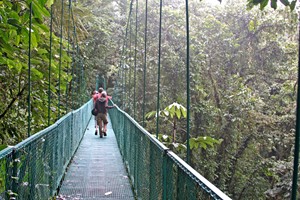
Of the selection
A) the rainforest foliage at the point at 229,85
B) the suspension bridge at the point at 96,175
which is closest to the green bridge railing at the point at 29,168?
the suspension bridge at the point at 96,175

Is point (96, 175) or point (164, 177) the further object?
point (96, 175)

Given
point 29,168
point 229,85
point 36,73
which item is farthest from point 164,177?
point 229,85

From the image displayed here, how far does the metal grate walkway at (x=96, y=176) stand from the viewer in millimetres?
4051

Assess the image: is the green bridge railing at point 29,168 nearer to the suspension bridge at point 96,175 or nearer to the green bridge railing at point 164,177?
the suspension bridge at point 96,175

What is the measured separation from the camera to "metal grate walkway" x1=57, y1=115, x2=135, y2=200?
4051 millimetres

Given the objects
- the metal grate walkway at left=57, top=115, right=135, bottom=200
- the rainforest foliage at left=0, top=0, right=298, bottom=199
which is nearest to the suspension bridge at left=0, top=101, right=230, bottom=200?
the metal grate walkway at left=57, top=115, right=135, bottom=200

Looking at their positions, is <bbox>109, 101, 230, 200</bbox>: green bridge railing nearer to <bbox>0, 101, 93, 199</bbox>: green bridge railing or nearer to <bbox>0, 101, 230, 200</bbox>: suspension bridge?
<bbox>0, 101, 230, 200</bbox>: suspension bridge

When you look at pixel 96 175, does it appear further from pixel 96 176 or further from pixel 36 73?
pixel 36 73

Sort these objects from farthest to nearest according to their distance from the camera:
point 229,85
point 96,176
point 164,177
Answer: point 229,85 < point 96,176 < point 164,177

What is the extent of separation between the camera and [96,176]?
4914mm

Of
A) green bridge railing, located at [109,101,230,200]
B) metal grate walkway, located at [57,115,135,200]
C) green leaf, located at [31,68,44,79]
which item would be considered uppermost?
green leaf, located at [31,68,44,79]

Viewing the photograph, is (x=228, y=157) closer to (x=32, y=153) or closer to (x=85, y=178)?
(x=85, y=178)

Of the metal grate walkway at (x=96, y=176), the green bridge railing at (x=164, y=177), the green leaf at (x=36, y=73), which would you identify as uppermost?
the green leaf at (x=36, y=73)

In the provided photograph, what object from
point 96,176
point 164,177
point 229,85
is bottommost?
point 96,176
